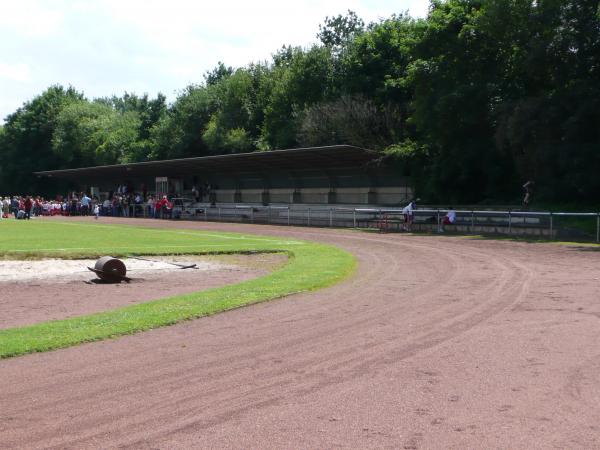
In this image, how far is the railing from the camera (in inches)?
1063

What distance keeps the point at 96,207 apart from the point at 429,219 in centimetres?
2809

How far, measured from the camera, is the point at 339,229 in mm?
35781

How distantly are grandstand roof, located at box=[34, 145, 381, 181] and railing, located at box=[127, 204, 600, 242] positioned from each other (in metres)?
3.18

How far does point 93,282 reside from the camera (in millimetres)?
15312

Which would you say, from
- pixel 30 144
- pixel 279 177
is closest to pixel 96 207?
pixel 279 177


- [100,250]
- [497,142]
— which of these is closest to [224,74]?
[497,142]

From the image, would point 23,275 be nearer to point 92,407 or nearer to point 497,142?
point 92,407

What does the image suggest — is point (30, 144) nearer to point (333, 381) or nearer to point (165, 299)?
point (165, 299)

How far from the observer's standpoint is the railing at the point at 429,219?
27.0m

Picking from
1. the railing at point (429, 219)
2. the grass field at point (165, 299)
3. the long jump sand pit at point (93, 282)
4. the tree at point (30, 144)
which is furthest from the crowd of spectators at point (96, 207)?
the long jump sand pit at point (93, 282)

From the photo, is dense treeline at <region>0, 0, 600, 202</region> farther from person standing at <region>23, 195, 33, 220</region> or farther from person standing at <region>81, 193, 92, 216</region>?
person standing at <region>23, 195, 33, 220</region>

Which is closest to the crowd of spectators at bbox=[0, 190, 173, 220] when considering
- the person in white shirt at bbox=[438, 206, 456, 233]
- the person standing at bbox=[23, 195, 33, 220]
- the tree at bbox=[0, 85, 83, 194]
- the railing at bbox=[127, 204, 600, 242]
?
the person standing at bbox=[23, 195, 33, 220]

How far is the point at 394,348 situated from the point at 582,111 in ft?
78.8

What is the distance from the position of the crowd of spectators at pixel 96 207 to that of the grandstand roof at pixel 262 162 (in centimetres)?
248
